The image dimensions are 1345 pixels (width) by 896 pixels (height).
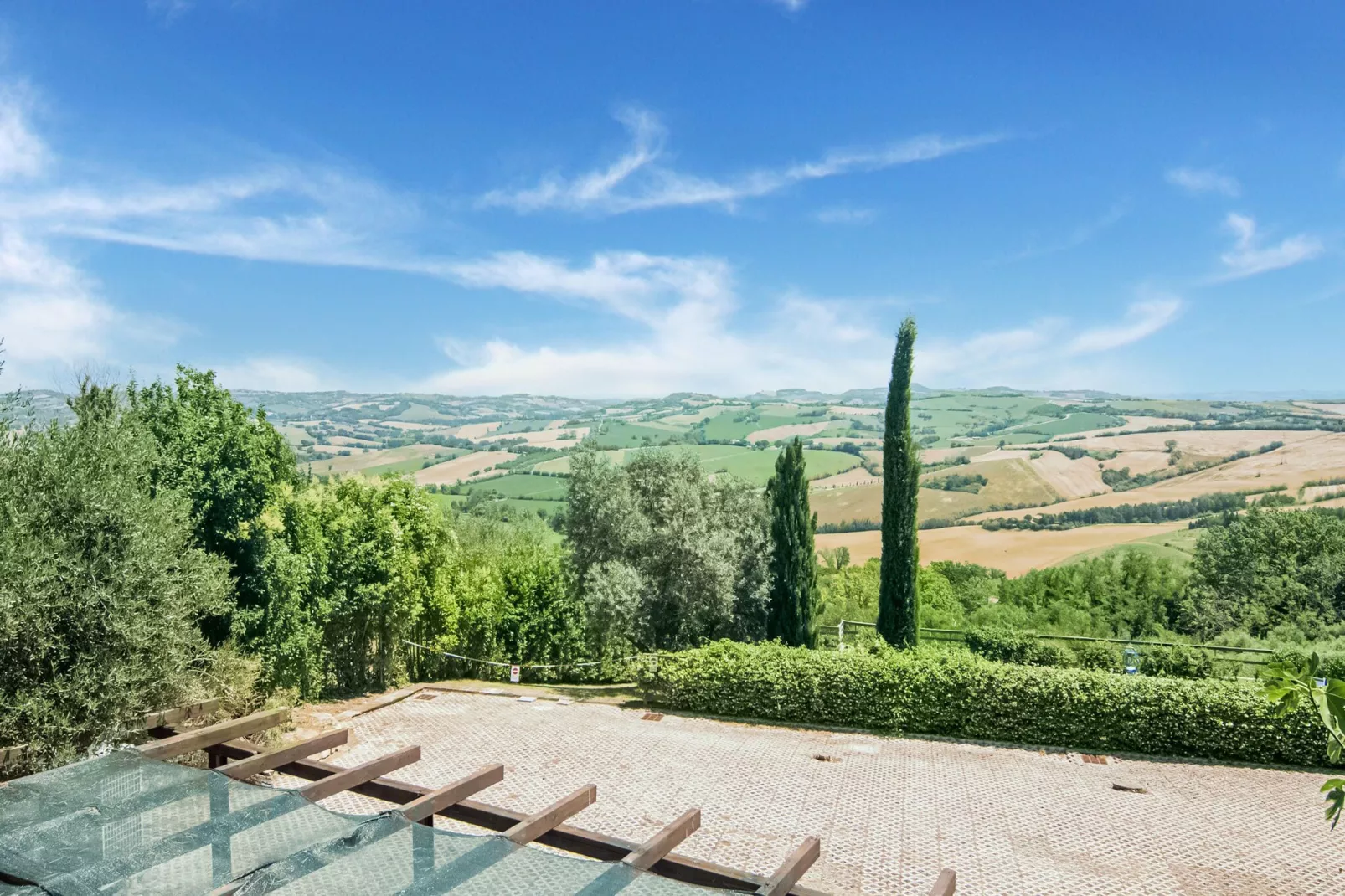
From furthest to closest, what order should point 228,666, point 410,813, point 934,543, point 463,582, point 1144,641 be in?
point 934,543 → point 463,582 → point 1144,641 → point 228,666 → point 410,813

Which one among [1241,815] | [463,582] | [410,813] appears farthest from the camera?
[463,582]

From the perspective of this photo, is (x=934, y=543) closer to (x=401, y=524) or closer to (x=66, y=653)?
(x=401, y=524)

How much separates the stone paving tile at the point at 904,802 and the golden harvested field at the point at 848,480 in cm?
4101

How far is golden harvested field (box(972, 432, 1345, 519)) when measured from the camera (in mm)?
48375

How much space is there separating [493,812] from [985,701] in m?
11.4

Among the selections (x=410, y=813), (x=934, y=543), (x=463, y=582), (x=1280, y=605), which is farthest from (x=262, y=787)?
(x=934, y=543)

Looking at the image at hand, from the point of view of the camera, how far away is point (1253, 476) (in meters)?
50.4

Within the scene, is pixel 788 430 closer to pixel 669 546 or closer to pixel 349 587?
pixel 669 546

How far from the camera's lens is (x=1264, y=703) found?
1189cm

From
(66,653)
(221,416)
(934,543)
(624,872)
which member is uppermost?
(221,416)

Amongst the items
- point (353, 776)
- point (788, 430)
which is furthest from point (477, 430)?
point (353, 776)

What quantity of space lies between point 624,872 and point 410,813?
0.97 metres

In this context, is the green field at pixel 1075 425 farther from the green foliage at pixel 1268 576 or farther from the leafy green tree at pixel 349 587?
the leafy green tree at pixel 349 587

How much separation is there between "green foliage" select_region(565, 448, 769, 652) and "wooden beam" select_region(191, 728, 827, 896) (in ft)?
42.5
